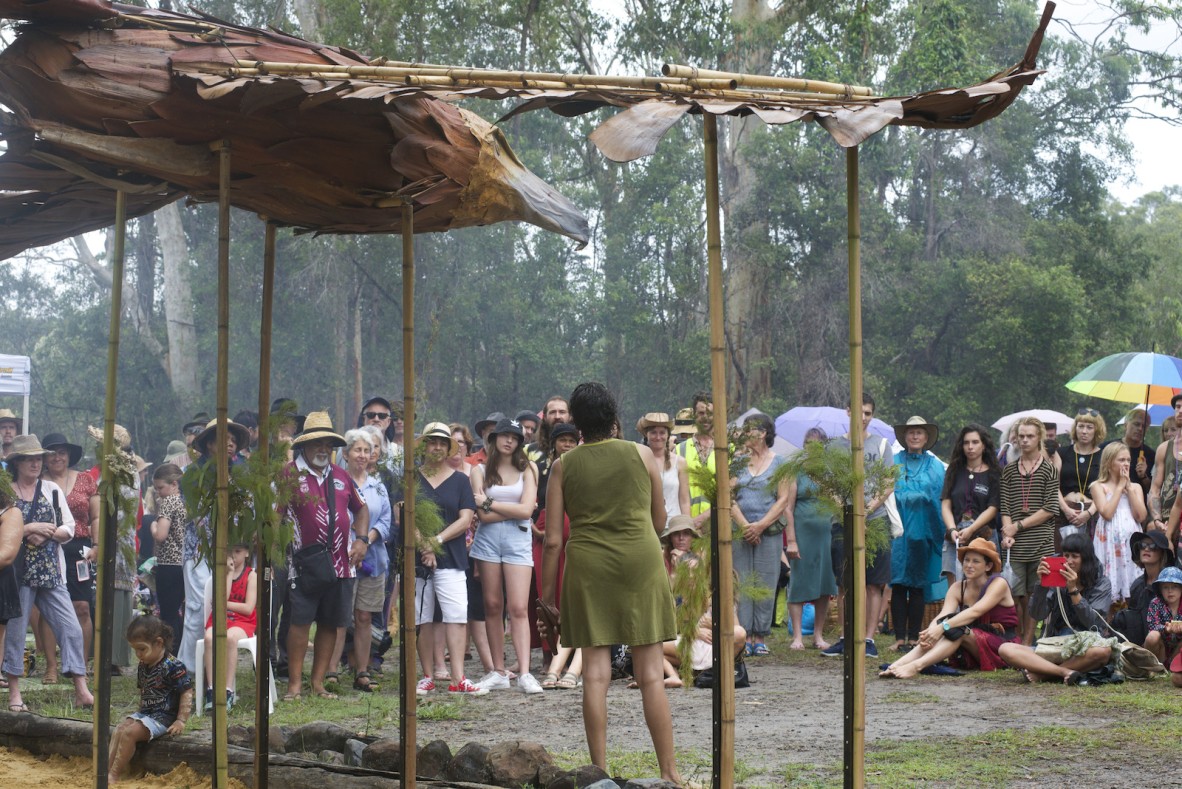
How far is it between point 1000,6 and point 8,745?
27.8 m

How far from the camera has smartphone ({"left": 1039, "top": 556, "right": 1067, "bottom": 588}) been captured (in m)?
8.96

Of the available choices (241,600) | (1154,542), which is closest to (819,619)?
(1154,542)

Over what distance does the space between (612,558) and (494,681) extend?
370 centimetres

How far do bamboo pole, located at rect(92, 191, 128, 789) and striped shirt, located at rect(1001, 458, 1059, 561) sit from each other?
6809mm

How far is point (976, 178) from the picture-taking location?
2938 centimetres

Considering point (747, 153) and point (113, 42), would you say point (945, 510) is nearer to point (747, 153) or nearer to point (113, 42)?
point (113, 42)

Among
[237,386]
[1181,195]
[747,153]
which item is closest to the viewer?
[747,153]

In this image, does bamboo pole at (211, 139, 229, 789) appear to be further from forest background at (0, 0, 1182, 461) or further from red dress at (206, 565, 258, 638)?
forest background at (0, 0, 1182, 461)

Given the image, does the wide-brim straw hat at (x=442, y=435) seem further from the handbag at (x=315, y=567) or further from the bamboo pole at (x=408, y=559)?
the bamboo pole at (x=408, y=559)

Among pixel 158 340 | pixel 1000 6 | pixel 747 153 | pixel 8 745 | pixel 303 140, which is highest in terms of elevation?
pixel 1000 6

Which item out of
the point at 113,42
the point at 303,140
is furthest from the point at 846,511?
the point at 113,42

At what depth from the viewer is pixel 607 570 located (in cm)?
556

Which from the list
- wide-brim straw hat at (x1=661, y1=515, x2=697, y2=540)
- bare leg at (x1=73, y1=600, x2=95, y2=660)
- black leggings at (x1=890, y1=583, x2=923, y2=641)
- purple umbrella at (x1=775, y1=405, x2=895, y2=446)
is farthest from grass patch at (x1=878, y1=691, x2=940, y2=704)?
bare leg at (x1=73, y1=600, x2=95, y2=660)

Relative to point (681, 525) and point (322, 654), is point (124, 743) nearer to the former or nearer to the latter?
point (322, 654)
